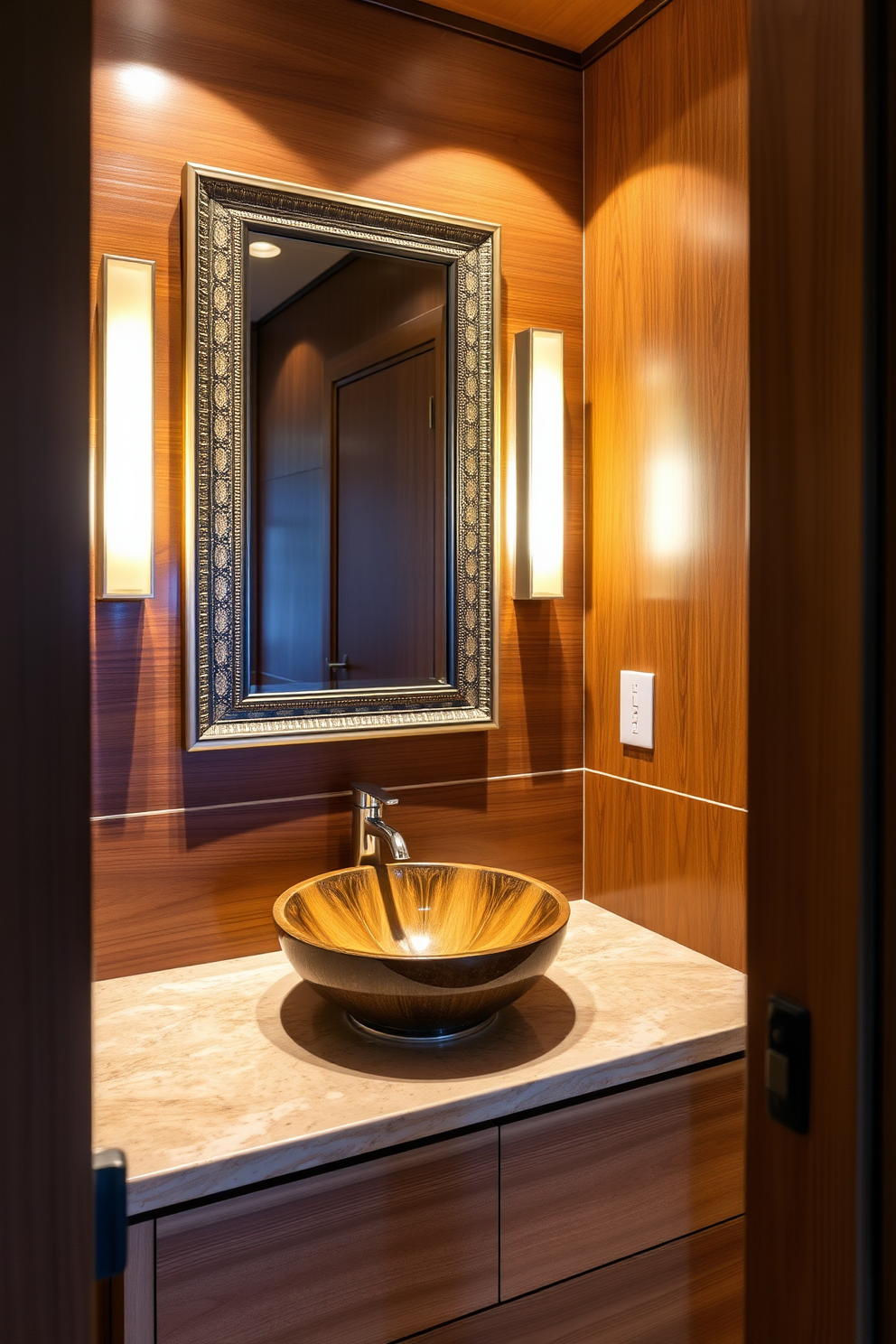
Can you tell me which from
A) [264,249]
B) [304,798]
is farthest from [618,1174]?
[264,249]

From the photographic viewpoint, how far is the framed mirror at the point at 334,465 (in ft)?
4.71

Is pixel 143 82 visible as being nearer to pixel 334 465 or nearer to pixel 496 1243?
pixel 334 465

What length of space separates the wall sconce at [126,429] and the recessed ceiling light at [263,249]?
18 centimetres

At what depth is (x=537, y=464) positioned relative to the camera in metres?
1.68

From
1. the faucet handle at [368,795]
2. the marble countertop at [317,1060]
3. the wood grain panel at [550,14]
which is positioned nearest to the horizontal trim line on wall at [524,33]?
the wood grain panel at [550,14]

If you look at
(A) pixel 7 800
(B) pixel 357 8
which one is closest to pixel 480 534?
(B) pixel 357 8

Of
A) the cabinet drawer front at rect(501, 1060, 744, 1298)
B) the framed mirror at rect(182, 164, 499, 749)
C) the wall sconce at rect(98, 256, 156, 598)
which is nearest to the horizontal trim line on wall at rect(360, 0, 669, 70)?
the framed mirror at rect(182, 164, 499, 749)

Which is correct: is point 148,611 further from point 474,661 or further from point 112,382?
point 474,661

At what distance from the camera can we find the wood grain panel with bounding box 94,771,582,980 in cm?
142

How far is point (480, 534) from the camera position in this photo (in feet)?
5.47

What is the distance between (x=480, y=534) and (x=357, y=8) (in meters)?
0.86

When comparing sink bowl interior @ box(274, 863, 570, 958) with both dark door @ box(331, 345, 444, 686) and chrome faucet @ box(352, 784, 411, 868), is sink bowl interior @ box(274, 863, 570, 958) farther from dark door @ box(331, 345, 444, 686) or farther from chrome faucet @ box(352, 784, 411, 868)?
dark door @ box(331, 345, 444, 686)

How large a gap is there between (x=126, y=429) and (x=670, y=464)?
0.85 m

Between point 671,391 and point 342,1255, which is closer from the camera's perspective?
point 342,1255
